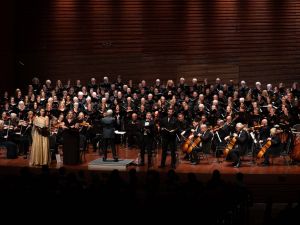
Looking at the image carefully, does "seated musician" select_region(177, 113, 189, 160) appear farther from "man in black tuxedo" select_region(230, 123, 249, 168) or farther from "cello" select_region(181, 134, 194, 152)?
"man in black tuxedo" select_region(230, 123, 249, 168)

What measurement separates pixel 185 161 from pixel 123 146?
2638 millimetres

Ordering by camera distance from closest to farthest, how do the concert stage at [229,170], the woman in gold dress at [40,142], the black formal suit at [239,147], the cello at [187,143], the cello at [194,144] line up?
the concert stage at [229,170] < the woman in gold dress at [40,142] < the black formal suit at [239,147] < the cello at [194,144] < the cello at [187,143]

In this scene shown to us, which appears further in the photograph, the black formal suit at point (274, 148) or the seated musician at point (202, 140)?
the seated musician at point (202, 140)

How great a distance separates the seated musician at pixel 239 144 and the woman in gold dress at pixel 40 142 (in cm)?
414

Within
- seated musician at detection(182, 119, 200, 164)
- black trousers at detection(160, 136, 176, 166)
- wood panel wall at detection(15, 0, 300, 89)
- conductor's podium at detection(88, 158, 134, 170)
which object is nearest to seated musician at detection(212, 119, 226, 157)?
seated musician at detection(182, 119, 200, 164)

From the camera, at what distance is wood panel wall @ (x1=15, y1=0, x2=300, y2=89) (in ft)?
60.8

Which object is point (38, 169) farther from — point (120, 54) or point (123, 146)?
point (120, 54)

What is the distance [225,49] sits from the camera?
18.9 m

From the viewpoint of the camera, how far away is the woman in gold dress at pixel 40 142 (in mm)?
11781

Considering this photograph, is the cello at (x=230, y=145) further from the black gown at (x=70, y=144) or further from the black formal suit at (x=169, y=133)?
the black gown at (x=70, y=144)

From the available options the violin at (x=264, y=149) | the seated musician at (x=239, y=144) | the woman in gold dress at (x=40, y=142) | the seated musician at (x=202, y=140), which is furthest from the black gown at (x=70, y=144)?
the violin at (x=264, y=149)

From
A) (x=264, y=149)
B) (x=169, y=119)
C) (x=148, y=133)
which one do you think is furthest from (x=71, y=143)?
(x=264, y=149)

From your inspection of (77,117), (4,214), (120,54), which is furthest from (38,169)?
(120,54)

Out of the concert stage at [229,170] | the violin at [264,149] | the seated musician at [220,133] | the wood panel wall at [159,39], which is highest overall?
the wood panel wall at [159,39]
